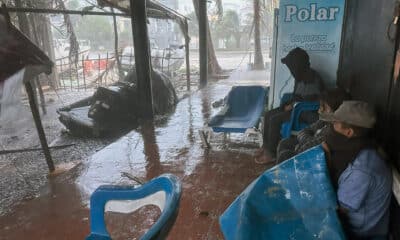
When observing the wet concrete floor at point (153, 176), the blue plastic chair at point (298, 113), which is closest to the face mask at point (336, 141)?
the wet concrete floor at point (153, 176)

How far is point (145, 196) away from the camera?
1.29 metres

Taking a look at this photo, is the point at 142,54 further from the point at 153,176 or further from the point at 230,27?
the point at 230,27

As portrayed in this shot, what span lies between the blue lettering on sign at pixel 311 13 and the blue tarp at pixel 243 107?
0.97m

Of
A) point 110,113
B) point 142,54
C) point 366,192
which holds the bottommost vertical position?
point 110,113

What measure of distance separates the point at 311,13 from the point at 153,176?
8.22 feet

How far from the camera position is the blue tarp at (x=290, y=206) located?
146 cm

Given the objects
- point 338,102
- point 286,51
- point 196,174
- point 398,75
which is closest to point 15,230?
point 196,174

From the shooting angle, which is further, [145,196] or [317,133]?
[317,133]

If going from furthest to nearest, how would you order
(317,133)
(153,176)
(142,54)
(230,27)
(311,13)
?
(230,27)
(142,54)
(311,13)
(153,176)
(317,133)

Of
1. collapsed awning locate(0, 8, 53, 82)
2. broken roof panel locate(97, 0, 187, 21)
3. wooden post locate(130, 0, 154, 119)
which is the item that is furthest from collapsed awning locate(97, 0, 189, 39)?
collapsed awning locate(0, 8, 53, 82)

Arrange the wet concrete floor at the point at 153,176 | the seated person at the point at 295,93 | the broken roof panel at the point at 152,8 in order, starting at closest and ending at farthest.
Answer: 1. the wet concrete floor at the point at 153,176
2. the seated person at the point at 295,93
3. the broken roof panel at the point at 152,8

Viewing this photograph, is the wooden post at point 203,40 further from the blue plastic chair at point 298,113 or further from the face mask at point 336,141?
→ the face mask at point 336,141

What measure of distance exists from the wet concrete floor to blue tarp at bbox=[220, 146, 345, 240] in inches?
33.2

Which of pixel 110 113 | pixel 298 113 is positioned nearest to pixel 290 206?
pixel 298 113
